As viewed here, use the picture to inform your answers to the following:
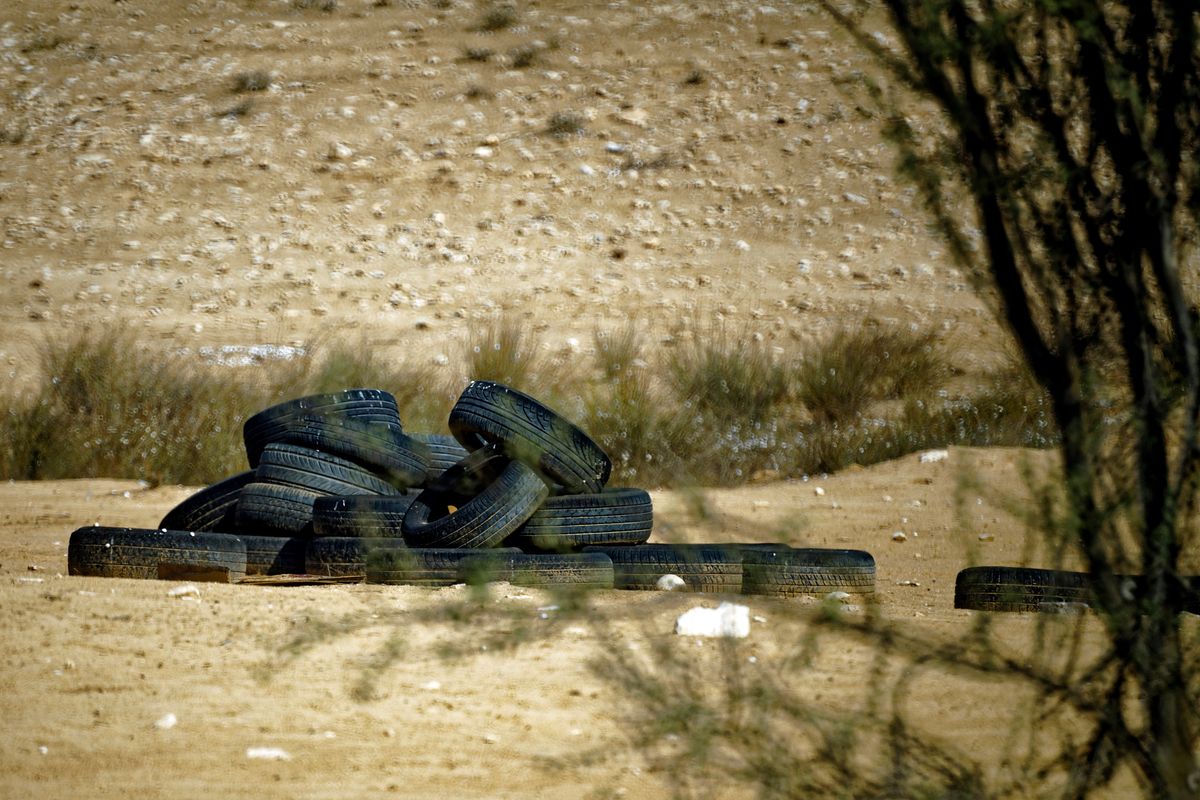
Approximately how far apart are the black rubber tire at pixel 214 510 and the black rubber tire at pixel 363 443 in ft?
1.11

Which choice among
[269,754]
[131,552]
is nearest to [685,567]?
[131,552]

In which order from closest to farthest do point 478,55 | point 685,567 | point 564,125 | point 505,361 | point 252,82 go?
point 685,567 < point 505,361 < point 564,125 < point 252,82 < point 478,55

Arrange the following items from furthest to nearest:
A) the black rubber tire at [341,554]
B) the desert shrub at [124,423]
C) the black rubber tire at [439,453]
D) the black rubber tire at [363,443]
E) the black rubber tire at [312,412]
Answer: the desert shrub at [124,423]
the black rubber tire at [439,453]
the black rubber tire at [312,412]
the black rubber tire at [363,443]
the black rubber tire at [341,554]

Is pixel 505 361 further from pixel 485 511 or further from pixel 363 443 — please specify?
pixel 485 511

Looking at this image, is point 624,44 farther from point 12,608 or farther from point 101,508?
point 12,608

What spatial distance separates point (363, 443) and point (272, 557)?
0.91 m

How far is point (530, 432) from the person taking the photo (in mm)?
6359

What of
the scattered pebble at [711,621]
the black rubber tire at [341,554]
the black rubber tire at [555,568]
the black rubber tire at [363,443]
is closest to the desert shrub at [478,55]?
the black rubber tire at [363,443]

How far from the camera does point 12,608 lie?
4473 mm

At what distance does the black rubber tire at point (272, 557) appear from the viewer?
6.39 meters

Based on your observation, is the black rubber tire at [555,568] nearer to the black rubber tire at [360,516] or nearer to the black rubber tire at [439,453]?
the black rubber tire at [360,516]

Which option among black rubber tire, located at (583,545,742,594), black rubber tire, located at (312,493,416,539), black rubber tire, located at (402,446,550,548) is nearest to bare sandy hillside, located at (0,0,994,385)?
black rubber tire, located at (312,493,416,539)

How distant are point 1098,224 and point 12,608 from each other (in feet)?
11.9

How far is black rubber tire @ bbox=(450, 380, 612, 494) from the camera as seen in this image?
20.6 ft
